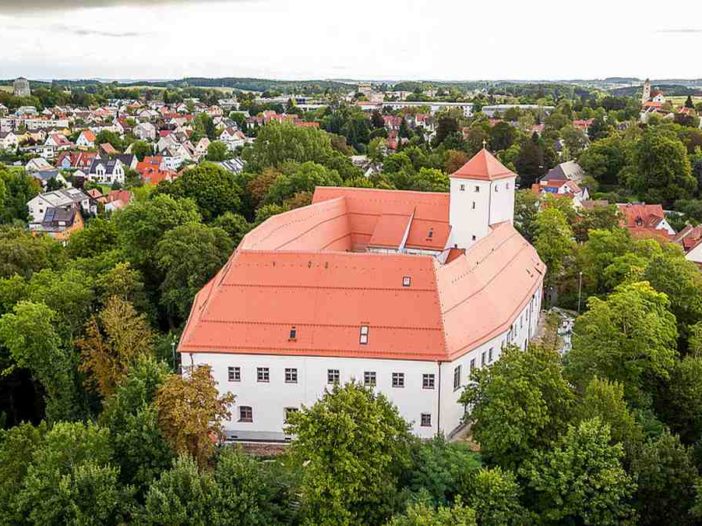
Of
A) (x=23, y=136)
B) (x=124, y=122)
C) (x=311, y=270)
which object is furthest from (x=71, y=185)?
(x=311, y=270)

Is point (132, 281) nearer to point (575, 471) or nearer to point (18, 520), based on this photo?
point (18, 520)

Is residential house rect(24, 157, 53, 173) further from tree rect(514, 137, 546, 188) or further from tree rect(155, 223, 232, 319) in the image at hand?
tree rect(155, 223, 232, 319)

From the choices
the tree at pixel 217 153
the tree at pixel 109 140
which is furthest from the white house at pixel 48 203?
the tree at pixel 109 140

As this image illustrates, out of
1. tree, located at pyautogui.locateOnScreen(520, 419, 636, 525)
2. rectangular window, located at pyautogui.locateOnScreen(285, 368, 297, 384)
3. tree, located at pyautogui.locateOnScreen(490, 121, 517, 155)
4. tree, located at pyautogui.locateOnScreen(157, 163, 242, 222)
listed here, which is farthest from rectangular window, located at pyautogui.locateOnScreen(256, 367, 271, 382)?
tree, located at pyautogui.locateOnScreen(490, 121, 517, 155)

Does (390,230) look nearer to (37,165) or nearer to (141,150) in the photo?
(37,165)

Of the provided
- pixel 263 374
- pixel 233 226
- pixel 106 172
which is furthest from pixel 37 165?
pixel 263 374

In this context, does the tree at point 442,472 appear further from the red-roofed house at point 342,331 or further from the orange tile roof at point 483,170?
the orange tile roof at point 483,170
